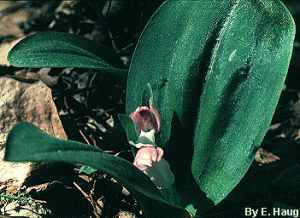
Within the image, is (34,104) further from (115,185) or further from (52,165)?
(115,185)

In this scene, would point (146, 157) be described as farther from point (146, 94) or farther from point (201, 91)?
point (201, 91)

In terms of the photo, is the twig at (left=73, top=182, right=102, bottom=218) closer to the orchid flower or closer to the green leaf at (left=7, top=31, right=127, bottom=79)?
the orchid flower

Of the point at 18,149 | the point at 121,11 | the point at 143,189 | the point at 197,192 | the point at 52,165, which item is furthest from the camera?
the point at 121,11

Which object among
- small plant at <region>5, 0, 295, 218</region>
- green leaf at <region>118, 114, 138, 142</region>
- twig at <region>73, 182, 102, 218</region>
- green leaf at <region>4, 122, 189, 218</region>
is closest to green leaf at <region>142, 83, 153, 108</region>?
small plant at <region>5, 0, 295, 218</region>

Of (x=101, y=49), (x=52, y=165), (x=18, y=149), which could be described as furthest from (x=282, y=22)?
(x=52, y=165)

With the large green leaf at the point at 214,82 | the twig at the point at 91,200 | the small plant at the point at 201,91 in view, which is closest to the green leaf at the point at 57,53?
the small plant at the point at 201,91

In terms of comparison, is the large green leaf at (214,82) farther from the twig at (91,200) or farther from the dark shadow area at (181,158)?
the twig at (91,200)

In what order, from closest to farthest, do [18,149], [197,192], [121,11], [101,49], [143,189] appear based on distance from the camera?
[18,149] → [143,189] → [197,192] → [101,49] → [121,11]

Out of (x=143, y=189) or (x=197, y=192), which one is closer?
(x=143, y=189)

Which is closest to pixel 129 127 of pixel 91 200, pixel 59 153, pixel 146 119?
pixel 146 119
